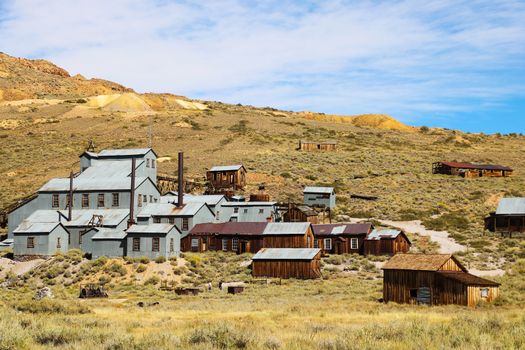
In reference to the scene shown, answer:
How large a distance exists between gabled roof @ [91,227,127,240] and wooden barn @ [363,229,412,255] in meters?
21.4

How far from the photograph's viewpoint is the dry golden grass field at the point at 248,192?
19688 mm

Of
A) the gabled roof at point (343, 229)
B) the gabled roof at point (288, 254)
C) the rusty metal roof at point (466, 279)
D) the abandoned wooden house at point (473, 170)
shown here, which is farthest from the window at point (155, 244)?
the abandoned wooden house at point (473, 170)

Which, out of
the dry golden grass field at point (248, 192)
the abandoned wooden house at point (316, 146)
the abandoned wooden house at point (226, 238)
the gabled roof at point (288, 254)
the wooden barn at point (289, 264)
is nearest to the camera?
the dry golden grass field at point (248, 192)

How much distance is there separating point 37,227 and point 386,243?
31.2m

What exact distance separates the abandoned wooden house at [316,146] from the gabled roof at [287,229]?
52.5 meters

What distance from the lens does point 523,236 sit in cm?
6316

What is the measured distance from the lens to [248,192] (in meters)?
79.8

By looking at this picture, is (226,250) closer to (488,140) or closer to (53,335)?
(53,335)

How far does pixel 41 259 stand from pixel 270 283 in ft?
72.7

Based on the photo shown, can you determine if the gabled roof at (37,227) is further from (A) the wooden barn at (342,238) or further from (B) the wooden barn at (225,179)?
(A) the wooden barn at (342,238)

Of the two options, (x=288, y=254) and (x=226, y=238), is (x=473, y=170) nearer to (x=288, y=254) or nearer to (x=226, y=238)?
(x=226, y=238)

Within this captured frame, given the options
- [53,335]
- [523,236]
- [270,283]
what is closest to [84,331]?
[53,335]

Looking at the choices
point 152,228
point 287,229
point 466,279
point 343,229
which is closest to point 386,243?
point 343,229

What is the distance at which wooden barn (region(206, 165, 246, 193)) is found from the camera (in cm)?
7894
